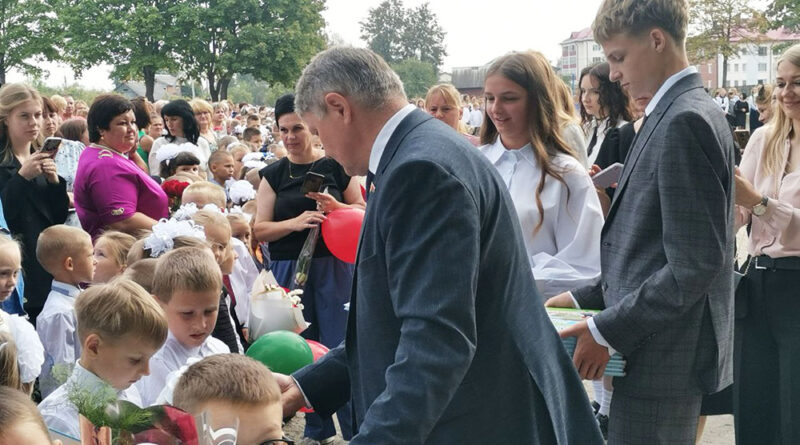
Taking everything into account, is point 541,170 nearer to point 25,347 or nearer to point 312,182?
point 312,182

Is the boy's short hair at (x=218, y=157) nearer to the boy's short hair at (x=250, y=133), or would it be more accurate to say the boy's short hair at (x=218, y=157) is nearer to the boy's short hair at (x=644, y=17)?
the boy's short hair at (x=250, y=133)

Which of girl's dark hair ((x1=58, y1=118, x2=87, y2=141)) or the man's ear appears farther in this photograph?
girl's dark hair ((x1=58, y1=118, x2=87, y2=141))

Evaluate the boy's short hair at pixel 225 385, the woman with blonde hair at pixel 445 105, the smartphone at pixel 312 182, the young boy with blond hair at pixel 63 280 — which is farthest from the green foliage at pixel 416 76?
the boy's short hair at pixel 225 385

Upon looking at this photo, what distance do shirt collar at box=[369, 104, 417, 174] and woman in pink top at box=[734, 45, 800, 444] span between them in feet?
7.03

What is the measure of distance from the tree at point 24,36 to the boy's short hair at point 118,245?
44.3 metres

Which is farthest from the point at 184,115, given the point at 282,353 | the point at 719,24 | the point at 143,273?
the point at 719,24

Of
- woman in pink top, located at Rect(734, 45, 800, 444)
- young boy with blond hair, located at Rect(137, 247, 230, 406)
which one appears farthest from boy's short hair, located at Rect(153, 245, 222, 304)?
woman in pink top, located at Rect(734, 45, 800, 444)

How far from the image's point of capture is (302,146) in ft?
18.2

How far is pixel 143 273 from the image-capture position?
13.3 ft

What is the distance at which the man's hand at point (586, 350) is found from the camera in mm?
2818

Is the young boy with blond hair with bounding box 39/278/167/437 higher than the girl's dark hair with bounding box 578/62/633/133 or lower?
lower

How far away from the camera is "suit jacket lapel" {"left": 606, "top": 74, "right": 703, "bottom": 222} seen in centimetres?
281

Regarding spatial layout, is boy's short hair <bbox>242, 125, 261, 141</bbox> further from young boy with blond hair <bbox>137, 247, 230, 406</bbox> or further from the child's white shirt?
young boy with blond hair <bbox>137, 247, 230, 406</bbox>

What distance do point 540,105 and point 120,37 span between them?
50592 millimetres
